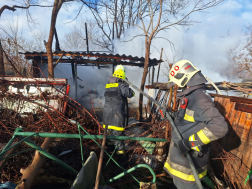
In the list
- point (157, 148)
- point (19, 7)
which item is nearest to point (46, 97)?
point (157, 148)

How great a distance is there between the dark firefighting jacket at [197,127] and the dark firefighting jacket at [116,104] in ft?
5.89

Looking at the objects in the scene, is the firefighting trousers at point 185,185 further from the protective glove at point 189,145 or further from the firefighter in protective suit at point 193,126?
the protective glove at point 189,145

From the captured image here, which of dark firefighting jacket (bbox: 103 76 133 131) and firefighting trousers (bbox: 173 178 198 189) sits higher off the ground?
dark firefighting jacket (bbox: 103 76 133 131)

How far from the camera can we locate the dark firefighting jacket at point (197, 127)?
1.67 metres

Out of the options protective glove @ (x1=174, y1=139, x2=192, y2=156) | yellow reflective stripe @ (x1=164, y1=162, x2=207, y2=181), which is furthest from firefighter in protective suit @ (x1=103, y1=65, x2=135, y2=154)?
protective glove @ (x1=174, y1=139, x2=192, y2=156)

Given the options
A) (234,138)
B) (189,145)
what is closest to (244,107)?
(234,138)

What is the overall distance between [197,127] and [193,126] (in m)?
0.07

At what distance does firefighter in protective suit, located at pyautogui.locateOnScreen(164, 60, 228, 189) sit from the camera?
169 cm

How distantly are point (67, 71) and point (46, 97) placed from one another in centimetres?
755

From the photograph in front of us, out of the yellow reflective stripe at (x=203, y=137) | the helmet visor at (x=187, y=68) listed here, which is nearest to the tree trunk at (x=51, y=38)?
the helmet visor at (x=187, y=68)

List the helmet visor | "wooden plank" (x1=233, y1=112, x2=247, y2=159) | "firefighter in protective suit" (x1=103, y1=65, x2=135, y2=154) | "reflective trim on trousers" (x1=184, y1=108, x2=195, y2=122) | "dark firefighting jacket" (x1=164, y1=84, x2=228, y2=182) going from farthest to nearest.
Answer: "firefighter in protective suit" (x1=103, y1=65, x2=135, y2=154), "wooden plank" (x1=233, y1=112, x2=247, y2=159), the helmet visor, "reflective trim on trousers" (x1=184, y1=108, x2=195, y2=122), "dark firefighting jacket" (x1=164, y1=84, x2=228, y2=182)

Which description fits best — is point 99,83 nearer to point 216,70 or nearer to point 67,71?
point 67,71

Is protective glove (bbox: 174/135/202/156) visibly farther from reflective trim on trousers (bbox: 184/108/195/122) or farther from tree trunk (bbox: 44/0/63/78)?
tree trunk (bbox: 44/0/63/78)

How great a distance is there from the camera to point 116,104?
154 inches
